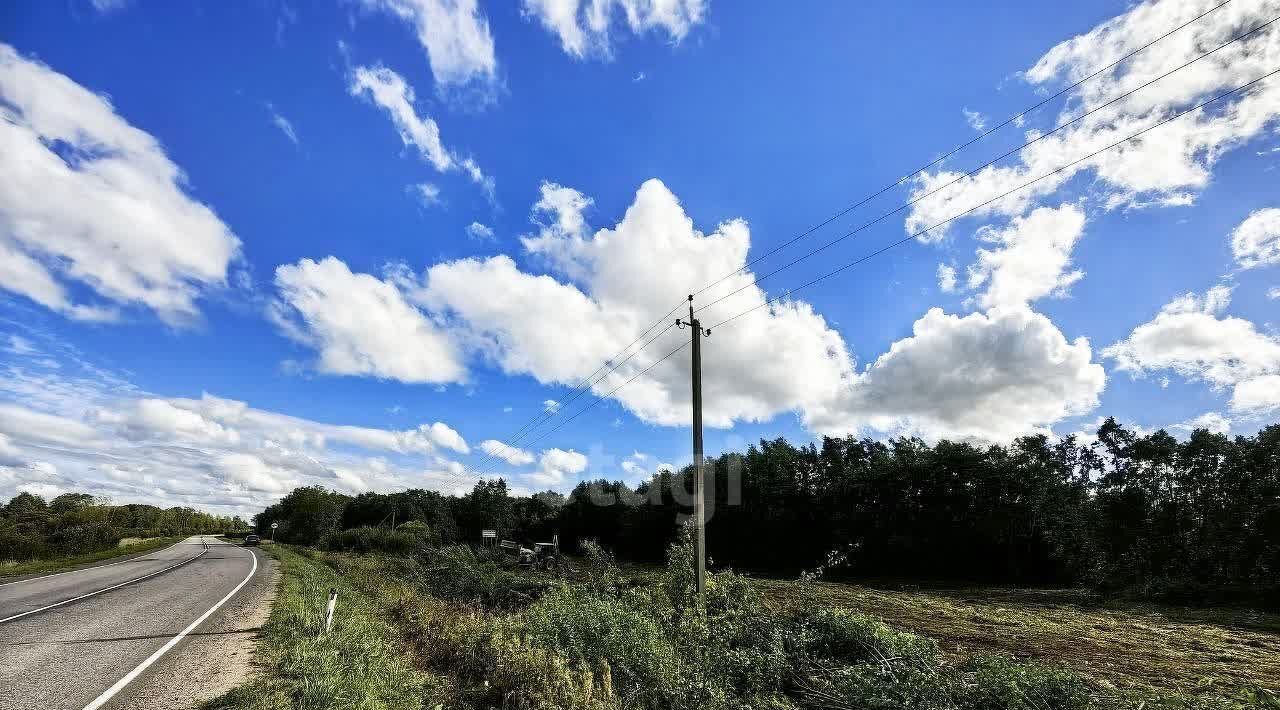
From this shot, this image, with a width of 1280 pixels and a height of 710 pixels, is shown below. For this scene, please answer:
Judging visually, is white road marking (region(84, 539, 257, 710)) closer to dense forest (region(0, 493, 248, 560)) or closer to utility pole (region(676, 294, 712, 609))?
utility pole (region(676, 294, 712, 609))

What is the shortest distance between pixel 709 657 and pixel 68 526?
68995mm

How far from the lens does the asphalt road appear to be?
24.1 feet

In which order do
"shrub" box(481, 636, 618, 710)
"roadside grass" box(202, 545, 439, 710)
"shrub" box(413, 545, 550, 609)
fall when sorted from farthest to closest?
"shrub" box(413, 545, 550, 609), "shrub" box(481, 636, 618, 710), "roadside grass" box(202, 545, 439, 710)

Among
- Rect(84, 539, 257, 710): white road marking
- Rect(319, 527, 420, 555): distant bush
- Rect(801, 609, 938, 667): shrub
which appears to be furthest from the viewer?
Rect(319, 527, 420, 555): distant bush

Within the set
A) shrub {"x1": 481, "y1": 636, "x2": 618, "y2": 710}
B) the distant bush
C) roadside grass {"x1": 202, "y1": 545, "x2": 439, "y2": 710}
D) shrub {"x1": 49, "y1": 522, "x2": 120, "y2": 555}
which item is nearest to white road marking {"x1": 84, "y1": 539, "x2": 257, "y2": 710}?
roadside grass {"x1": 202, "y1": 545, "x2": 439, "y2": 710}

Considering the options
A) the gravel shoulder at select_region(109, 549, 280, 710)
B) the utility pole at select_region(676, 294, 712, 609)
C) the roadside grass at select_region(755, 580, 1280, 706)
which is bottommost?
the roadside grass at select_region(755, 580, 1280, 706)

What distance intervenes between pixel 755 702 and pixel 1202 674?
32.3 ft

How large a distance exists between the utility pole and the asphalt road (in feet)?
30.2

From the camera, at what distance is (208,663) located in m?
8.95

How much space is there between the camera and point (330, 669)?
8.38m

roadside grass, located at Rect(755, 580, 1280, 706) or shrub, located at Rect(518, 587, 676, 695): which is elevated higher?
shrub, located at Rect(518, 587, 676, 695)

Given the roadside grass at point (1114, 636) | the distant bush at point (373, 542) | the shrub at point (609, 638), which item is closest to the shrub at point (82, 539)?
the distant bush at point (373, 542)

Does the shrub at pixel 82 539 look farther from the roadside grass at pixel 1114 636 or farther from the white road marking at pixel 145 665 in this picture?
the roadside grass at pixel 1114 636

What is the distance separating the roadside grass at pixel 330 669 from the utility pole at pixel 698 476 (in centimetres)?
618
